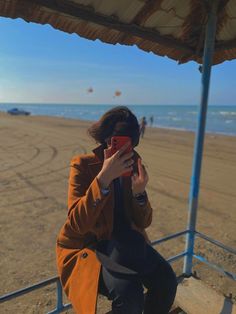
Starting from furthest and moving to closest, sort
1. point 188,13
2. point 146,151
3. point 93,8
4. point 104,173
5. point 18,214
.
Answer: point 146,151
point 18,214
point 188,13
point 93,8
point 104,173

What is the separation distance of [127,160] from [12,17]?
152cm

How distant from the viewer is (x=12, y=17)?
8.44 feet

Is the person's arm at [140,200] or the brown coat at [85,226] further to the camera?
the person's arm at [140,200]

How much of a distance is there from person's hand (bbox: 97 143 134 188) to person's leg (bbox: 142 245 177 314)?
67cm

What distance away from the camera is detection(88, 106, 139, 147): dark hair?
7.73 ft

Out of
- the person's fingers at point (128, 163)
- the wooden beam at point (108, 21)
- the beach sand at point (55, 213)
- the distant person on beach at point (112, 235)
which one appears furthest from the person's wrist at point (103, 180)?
the beach sand at point (55, 213)

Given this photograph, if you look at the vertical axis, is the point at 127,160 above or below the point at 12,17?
below

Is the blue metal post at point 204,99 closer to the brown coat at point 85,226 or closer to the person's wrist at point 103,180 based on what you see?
the brown coat at point 85,226

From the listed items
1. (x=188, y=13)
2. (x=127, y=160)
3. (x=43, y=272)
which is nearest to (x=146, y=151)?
(x=43, y=272)

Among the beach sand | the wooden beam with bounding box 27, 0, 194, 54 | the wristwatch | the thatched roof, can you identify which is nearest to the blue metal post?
the thatched roof

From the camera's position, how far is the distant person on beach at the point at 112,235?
82.9 inches

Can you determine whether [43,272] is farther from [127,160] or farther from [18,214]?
[127,160]

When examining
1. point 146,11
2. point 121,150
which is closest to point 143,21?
point 146,11

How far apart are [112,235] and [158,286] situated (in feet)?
1.61
